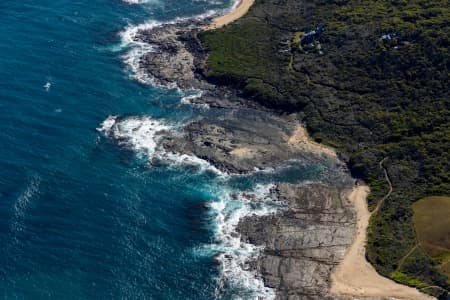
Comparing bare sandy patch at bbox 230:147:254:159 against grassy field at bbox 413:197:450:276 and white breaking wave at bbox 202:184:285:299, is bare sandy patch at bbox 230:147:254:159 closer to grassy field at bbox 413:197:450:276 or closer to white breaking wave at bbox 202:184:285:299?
white breaking wave at bbox 202:184:285:299

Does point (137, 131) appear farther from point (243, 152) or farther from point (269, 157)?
point (269, 157)

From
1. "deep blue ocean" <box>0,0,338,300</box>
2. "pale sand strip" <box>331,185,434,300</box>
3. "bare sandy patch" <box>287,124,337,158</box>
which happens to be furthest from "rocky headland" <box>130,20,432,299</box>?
"deep blue ocean" <box>0,0,338,300</box>

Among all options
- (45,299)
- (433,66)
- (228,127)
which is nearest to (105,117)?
(228,127)

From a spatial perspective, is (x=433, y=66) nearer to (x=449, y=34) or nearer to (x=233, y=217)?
(x=449, y=34)

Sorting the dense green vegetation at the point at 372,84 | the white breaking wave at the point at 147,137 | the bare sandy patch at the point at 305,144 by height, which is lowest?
the white breaking wave at the point at 147,137

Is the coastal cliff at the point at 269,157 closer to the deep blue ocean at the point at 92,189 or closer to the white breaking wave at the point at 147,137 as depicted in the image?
the white breaking wave at the point at 147,137

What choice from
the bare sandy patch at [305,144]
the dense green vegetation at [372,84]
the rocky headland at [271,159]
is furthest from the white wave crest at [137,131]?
the bare sandy patch at [305,144]
